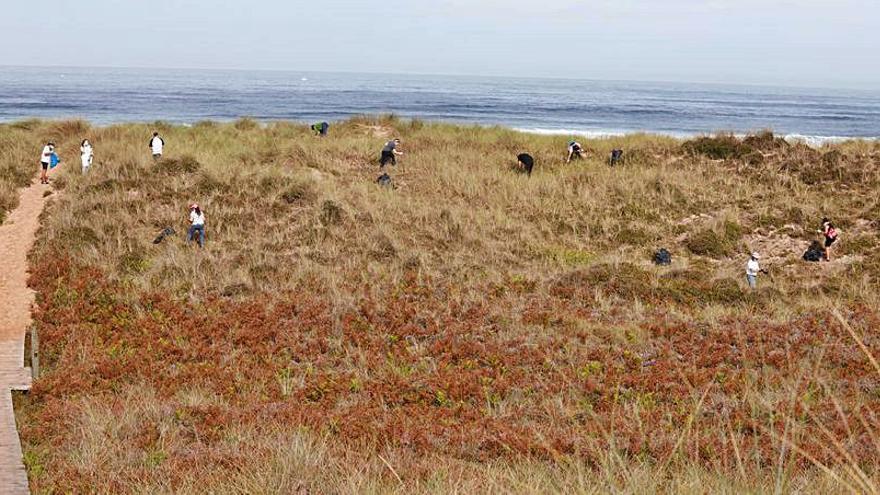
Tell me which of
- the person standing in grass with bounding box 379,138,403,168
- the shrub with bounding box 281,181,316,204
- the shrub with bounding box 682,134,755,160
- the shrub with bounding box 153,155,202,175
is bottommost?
the shrub with bounding box 281,181,316,204

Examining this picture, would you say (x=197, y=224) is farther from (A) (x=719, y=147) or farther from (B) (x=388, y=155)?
(A) (x=719, y=147)

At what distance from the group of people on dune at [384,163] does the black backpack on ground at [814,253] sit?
0.40 ft

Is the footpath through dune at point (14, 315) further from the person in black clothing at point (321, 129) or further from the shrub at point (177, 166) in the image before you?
the person in black clothing at point (321, 129)

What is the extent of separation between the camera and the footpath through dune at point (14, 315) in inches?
330

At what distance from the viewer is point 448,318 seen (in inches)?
639

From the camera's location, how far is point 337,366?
13.8 m

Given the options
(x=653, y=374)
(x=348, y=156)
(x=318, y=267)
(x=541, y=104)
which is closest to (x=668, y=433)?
(x=653, y=374)

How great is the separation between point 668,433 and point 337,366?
21.1 feet

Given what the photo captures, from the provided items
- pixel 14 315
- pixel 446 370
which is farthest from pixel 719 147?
pixel 14 315

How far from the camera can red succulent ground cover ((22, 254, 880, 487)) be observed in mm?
9422

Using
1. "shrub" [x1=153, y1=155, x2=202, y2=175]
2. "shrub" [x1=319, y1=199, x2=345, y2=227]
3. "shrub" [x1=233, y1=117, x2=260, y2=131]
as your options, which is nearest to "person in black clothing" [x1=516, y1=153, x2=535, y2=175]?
"shrub" [x1=319, y1=199, x2=345, y2=227]

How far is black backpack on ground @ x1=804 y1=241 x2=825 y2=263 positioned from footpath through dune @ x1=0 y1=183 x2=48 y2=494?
22.1 meters

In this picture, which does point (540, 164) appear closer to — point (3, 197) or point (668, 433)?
point (3, 197)

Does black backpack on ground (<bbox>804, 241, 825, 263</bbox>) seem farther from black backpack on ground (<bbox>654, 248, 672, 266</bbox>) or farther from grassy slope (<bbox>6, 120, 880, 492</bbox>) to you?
black backpack on ground (<bbox>654, 248, 672, 266</bbox>)
